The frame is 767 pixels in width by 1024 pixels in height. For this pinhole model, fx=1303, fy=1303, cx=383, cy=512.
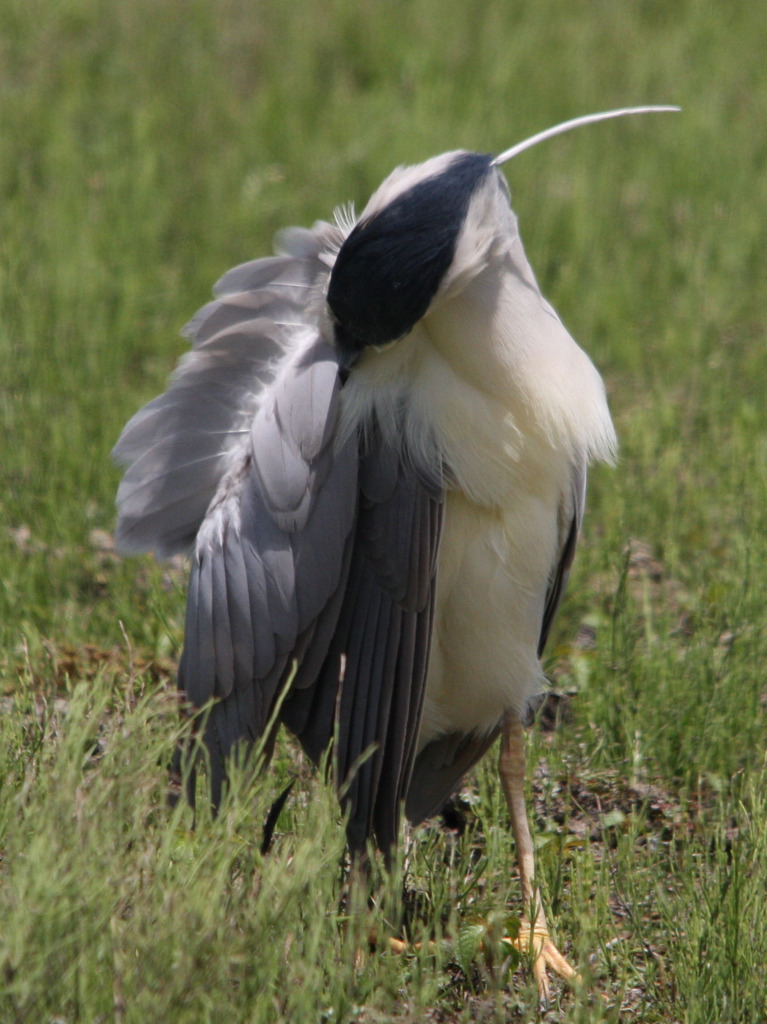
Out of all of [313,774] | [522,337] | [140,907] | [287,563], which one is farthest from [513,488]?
[140,907]

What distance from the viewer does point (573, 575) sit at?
4.50m

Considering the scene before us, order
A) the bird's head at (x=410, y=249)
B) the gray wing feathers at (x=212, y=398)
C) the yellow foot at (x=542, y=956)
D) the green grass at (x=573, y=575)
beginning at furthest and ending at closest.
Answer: the gray wing feathers at (x=212, y=398) < the yellow foot at (x=542, y=956) < the bird's head at (x=410, y=249) < the green grass at (x=573, y=575)

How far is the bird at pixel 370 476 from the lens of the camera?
299 cm

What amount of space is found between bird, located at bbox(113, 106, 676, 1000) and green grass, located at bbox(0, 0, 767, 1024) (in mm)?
233

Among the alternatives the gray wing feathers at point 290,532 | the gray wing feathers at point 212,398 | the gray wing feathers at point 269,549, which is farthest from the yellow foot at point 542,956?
the gray wing feathers at point 212,398

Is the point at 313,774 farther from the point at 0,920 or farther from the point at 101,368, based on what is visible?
the point at 101,368

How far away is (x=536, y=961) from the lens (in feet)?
9.72

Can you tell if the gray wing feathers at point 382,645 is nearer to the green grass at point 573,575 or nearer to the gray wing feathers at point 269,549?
the gray wing feathers at point 269,549

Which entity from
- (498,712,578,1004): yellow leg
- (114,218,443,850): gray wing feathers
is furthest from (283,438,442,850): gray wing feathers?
(498,712,578,1004): yellow leg

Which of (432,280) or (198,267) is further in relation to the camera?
(198,267)

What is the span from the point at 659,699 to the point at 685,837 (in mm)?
524

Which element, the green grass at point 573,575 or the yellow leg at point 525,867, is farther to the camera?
the yellow leg at point 525,867

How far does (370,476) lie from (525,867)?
3.48 feet

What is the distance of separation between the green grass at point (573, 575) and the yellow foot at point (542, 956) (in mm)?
57
